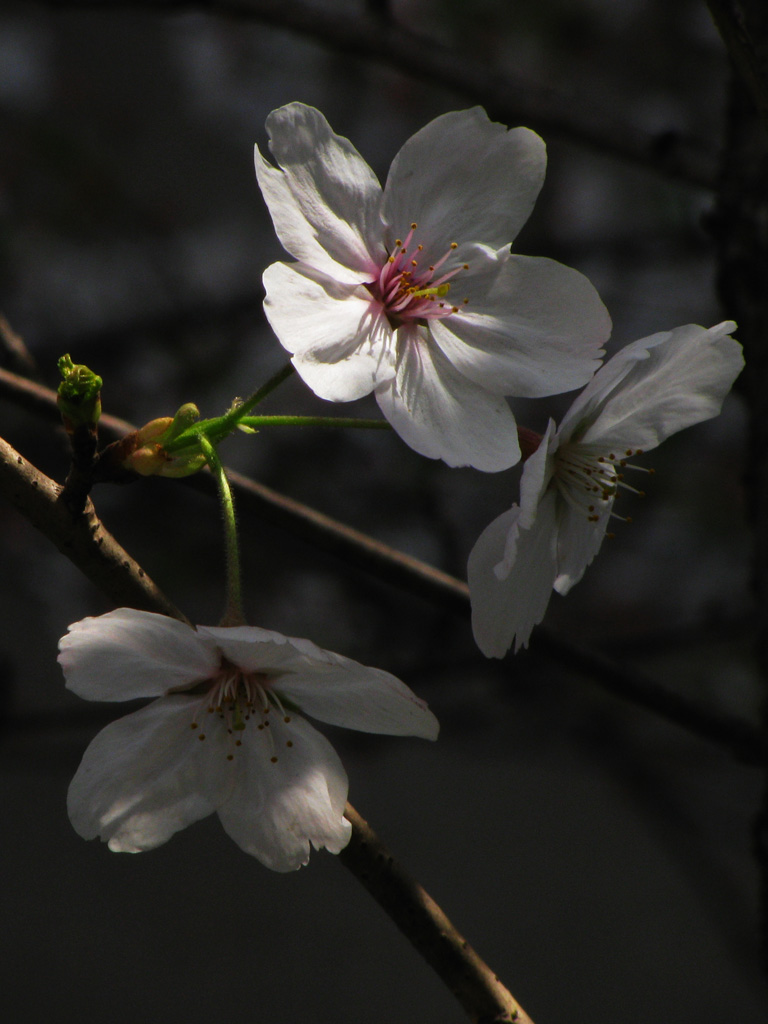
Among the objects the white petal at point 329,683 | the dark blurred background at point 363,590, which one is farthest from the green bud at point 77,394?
the dark blurred background at point 363,590

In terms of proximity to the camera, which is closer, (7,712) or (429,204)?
(429,204)

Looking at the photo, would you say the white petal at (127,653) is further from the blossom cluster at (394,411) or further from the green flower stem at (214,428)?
the green flower stem at (214,428)

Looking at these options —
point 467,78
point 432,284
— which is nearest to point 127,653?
point 432,284

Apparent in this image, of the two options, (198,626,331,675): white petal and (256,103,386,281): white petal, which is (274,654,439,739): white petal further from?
(256,103,386,281): white petal

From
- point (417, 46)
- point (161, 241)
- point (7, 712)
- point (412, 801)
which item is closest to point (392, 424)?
point (417, 46)

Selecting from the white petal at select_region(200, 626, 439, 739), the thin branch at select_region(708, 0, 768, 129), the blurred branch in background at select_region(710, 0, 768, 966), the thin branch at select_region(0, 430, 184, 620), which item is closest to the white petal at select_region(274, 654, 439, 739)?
the white petal at select_region(200, 626, 439, 739)

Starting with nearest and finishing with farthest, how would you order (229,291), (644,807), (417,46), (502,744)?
(417,46) → (644,807) → (502,744) → (229,291)

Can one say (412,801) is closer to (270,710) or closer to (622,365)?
(270,710)
